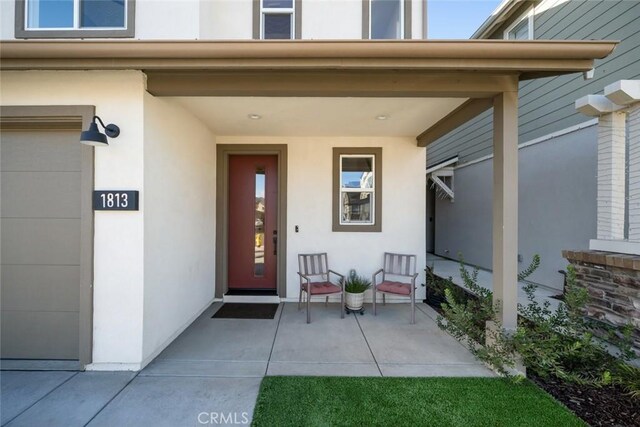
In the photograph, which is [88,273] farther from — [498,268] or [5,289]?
[498,268]

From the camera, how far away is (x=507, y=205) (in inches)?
105

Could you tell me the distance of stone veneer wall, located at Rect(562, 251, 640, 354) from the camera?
9.38ft

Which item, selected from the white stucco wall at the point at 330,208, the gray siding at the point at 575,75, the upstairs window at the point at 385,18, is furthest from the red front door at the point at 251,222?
the gray siding at the point at 575,75

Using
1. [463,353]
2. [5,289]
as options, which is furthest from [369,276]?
[5,289]

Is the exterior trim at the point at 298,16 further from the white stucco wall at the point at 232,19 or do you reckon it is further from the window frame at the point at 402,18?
the window frame at the point at 402,18

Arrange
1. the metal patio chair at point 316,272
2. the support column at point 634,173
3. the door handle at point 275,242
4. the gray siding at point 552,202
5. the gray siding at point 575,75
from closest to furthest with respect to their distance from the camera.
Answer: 1. the support column at point 634,173
2. the gray siding at point 575,75
3. the metal patio chair at point 316,272
4. the gray siding at point 552,202
5. the door handle at point 275,242

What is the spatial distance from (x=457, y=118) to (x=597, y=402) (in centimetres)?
298

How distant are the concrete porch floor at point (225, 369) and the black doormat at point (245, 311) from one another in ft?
0.53

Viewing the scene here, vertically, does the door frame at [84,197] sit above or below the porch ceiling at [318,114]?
below

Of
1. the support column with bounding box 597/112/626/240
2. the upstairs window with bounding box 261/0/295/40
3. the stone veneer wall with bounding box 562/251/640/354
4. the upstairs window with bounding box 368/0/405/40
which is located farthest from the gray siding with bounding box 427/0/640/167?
the upstairs window with bounding box 261/0/295/40

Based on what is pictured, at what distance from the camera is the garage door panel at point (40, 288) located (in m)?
2.76

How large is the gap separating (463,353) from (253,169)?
4.00 metres

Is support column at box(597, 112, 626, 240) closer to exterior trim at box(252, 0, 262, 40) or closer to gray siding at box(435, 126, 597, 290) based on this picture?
gray siding at box(435, 126, 597, 290)

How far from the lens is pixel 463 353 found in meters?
3.01
